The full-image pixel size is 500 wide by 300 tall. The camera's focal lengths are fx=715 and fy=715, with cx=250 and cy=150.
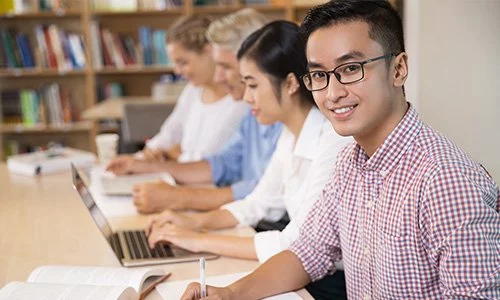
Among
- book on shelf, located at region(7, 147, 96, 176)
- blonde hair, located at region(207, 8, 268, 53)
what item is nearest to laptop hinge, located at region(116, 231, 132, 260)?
blonde hair, located at region(207, 8, 268, 53)

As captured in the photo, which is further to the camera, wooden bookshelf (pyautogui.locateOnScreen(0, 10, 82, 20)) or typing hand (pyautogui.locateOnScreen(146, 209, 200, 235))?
wooden bookshelf (pyautogui.locateOnScreen(0, 10, 82, 20))

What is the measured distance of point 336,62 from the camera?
1.26 m

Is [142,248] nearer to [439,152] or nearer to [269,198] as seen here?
[269,198]

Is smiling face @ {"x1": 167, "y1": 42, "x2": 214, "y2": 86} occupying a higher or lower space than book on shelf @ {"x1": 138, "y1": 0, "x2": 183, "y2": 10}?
lower

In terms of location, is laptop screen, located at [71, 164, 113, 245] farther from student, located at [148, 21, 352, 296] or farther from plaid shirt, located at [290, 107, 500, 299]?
plaid shirt, located at [290, 107, 500, 299]

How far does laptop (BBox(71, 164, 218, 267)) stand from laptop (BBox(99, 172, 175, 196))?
1.64 ft

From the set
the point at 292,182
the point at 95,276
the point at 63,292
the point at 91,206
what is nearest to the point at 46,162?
the point at 91,206

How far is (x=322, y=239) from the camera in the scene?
1455 mm

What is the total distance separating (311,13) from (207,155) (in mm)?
1594

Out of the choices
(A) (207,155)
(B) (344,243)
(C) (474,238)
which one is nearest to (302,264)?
(B) (344,243)

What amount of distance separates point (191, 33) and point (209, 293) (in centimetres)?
185

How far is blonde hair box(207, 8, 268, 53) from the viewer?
8.13 feet

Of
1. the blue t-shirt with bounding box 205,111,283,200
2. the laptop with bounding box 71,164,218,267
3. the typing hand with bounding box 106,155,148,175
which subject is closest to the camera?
the laptop with bounding box 71,164,218,267

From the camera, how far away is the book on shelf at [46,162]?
2.74 metres
